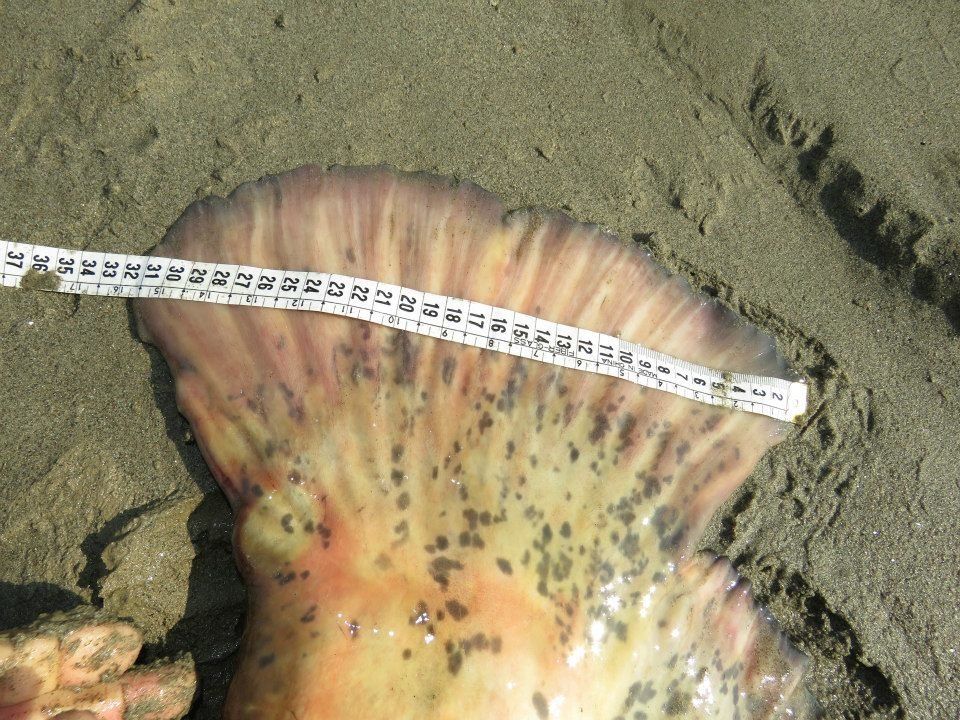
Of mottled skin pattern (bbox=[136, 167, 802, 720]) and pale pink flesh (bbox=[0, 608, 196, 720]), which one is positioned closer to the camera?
pale pink flesh (bbox=[0, 608, 196, 720])

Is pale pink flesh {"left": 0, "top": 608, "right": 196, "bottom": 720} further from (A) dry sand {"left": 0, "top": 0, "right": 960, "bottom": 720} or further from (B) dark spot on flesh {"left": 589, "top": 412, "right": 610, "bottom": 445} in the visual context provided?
(B) dark spot on flesh {"left": 589, "top": 412, "right": 610, "bottom": 445}

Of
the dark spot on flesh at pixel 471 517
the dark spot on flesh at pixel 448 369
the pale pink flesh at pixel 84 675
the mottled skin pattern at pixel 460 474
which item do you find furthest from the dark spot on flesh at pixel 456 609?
the pale pink flesh at pixel 84 675

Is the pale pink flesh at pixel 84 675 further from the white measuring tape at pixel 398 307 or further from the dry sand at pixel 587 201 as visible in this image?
the white measuring tape at pixel 398 307

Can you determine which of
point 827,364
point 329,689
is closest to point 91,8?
point 329,689

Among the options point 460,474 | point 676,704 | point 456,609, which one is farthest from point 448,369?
point 676,704

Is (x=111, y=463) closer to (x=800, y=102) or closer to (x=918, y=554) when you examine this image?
(x=918, y=554)

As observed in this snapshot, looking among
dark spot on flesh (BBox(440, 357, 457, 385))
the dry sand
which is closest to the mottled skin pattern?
dark spot on flesh (BBox(440, 357, 457, 385))

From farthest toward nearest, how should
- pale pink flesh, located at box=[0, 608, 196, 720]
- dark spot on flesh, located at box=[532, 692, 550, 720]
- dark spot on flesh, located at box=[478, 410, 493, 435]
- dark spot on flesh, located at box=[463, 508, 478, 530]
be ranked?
dark spot on flesh, located at box=[478, 410, 493, 435], dark spot on flesh, located at box=[463, 508, 478, 530], dark spot on flesh, located at box=[532, 692, 550, 720], pale pink flesh, located at box=[0, 608, 196, 720]
